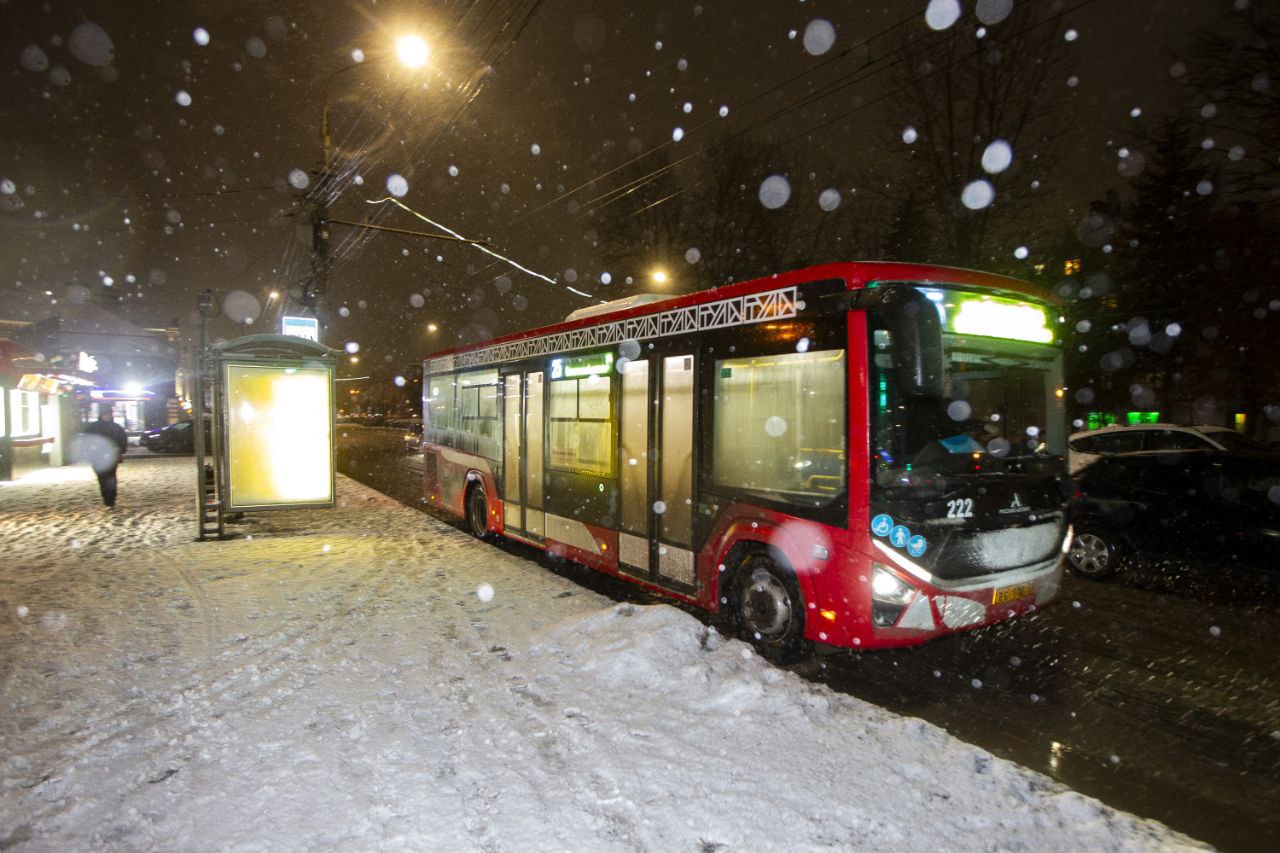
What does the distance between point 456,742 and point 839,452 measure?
317cm

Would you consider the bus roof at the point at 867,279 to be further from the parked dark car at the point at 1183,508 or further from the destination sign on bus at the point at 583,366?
the parked dark car at the point at 1183,508

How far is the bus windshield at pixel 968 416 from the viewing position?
4.89 metres

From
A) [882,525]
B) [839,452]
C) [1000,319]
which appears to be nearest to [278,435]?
[839,452]

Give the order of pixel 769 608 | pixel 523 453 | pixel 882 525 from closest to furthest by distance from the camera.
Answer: pixel 882 525 < pixel 769 608 < pixel 523 453

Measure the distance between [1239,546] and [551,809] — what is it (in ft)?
29.1

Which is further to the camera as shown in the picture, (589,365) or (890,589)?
(589,365)

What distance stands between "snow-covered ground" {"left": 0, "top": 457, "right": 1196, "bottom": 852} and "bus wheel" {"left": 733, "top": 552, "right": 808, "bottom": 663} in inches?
19.1

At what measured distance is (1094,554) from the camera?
8.65m

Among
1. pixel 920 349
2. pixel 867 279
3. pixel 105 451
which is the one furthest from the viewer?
pixel 105 451

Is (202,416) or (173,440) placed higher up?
(202,416)

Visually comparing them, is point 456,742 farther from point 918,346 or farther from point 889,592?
point 918,346

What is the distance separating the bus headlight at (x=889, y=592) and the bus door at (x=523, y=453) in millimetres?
5213

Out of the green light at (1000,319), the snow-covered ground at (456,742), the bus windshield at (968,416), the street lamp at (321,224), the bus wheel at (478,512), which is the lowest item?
the snow-covered ground at (456,742)

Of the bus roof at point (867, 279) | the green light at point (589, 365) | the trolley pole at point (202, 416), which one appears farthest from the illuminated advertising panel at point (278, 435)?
the bus roof at point (867, 279)
